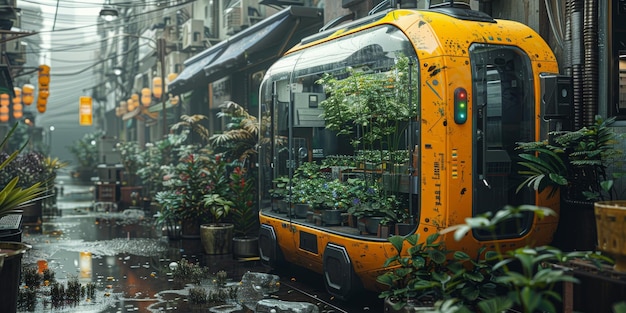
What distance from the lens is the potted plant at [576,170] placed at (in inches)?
274

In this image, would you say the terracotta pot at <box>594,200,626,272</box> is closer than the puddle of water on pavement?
Yes

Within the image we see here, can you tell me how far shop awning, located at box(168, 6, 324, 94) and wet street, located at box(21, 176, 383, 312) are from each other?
4.68m

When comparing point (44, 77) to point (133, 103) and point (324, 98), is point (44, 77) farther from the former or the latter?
point (324, 98)

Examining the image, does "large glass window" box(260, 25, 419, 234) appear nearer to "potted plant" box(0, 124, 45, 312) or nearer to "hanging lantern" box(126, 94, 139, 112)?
"potted plant" box(0, 124, 45, 312)

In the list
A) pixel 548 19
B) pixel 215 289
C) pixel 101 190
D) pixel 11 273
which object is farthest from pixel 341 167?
pixel 101 190

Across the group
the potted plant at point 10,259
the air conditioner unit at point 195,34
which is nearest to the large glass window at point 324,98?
the potted plant at point 10,259

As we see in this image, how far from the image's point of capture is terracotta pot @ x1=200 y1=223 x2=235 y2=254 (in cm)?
1255

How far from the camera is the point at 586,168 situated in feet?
24.0

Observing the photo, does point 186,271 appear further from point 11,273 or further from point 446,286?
point 446,286

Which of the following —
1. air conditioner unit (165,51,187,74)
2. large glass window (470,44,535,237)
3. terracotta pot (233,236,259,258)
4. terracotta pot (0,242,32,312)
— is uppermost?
air conditioner unit (165,51,187,74)

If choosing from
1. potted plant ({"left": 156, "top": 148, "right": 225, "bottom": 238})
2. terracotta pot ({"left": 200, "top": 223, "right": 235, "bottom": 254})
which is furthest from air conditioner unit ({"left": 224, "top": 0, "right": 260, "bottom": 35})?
terracotta pot ({"left": 200, "top": 223, "right": 235, "bottom": 254})

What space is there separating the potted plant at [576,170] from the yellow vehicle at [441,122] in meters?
0.20

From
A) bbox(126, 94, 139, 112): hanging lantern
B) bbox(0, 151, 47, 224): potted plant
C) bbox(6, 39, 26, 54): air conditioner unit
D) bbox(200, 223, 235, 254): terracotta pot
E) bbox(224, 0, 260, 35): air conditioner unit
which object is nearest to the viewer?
bbox(200, 223, 235, 254): terracotta pot

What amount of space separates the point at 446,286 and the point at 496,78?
299 centimetres
